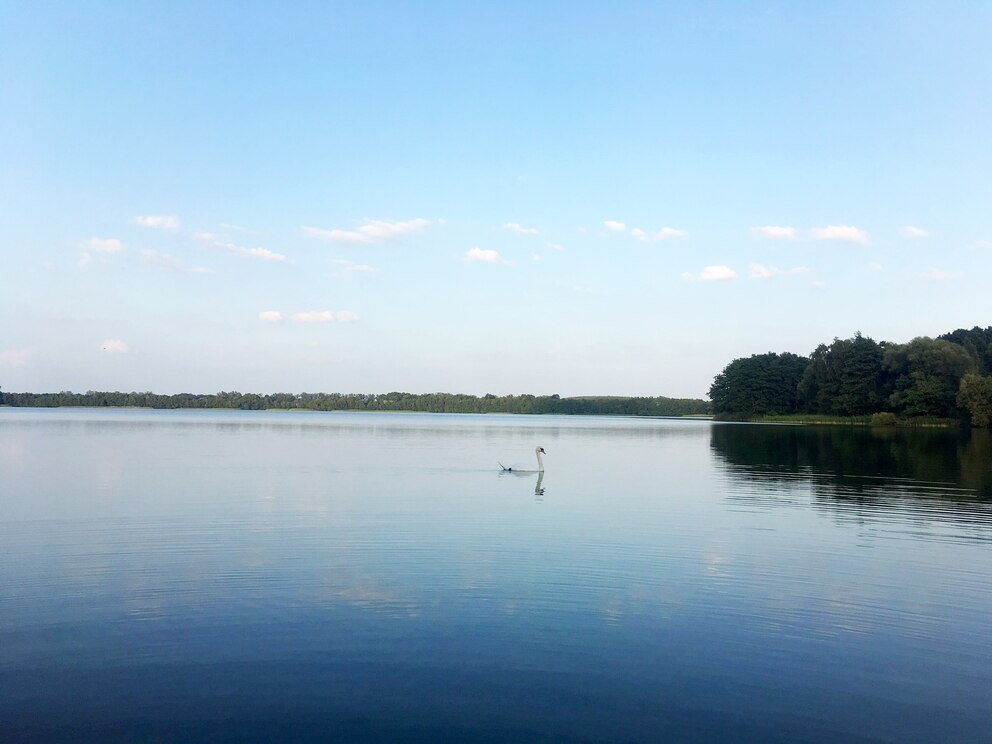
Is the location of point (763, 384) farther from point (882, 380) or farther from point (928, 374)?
point (928, 374)

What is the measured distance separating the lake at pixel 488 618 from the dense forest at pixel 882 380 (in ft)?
245

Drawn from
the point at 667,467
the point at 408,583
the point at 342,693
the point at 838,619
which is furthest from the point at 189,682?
the point at 667,467

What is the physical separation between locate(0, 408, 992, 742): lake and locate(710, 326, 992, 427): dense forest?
74693 mm

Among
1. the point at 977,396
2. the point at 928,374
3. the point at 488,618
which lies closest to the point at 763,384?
the point at 928,374

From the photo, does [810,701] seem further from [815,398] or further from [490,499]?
[815,398]

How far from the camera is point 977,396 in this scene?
81.8 m

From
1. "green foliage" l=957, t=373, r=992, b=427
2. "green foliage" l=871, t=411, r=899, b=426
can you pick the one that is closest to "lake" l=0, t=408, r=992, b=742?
"green foliage" l=957, t=373, r=992, b=427

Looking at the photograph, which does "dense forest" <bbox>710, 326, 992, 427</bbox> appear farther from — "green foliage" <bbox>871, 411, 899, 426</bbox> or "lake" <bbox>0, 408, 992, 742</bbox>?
"lake" <bbox>0, 408, 992, 742</bbox>

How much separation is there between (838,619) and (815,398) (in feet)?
363

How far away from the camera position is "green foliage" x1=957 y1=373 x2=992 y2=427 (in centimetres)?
8194

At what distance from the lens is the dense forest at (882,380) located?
87.6m

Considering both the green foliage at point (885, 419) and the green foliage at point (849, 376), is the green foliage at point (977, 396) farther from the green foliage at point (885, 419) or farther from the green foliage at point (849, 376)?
the green foliage at point (849, 376)

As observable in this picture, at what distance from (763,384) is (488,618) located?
128033 mm

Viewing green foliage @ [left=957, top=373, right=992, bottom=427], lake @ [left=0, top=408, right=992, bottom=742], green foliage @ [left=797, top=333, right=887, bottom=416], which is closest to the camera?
lake @ [left=0, top=408, right=992, bottom=742]
